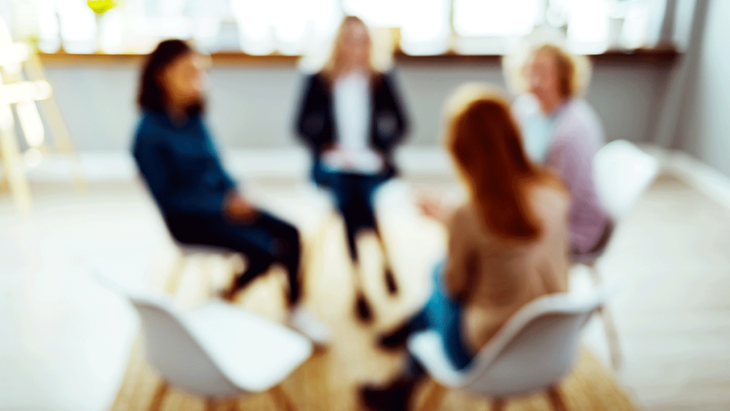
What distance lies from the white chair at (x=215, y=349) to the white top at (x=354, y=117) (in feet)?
3.73

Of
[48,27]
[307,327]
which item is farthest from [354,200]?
[48,27]

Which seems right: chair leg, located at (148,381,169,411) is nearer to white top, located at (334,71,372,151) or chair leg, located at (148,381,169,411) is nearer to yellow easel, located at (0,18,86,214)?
white top, located at (334,71,372,151)

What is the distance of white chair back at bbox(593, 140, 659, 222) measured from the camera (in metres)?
1.86

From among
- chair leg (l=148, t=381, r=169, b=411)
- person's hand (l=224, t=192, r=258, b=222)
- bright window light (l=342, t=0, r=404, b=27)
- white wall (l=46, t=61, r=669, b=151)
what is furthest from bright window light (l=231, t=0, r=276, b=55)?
chair leg (l=148, t=381, r=169, b=411)

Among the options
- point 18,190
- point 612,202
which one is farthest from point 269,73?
point 612,202

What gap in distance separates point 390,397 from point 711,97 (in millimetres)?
3348

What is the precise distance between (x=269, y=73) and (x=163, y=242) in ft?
4.97

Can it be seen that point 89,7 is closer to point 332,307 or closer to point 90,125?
point 90,125

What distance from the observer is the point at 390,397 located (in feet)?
5.74

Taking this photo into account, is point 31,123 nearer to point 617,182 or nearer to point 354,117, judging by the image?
point 354,117

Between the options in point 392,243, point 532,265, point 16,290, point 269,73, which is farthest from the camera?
point 269,73

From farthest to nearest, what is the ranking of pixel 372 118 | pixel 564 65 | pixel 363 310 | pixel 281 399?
pixel 372 118 → pixel 363 310 → pixel 564 65 → pixel 281 399

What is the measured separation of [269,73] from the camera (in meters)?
3.98

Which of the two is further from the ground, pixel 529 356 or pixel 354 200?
pixel 529 356
